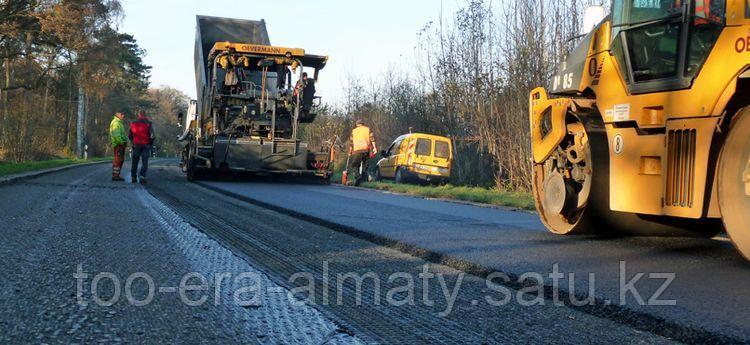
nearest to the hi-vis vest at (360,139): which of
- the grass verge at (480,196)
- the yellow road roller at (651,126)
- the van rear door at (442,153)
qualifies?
the grass verge at (480,196)

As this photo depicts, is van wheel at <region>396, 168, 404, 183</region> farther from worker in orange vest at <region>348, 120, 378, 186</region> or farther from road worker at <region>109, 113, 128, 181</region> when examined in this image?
road worker at <region>109, 113, 128, 181</region>

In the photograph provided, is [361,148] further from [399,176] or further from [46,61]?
[46,61]

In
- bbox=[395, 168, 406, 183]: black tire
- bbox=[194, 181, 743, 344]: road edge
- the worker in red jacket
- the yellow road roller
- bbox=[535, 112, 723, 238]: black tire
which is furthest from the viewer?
bbox=[395, 168, 406, 183]: black tire

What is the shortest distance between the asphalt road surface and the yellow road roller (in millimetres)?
320

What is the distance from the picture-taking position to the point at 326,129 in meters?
29.4

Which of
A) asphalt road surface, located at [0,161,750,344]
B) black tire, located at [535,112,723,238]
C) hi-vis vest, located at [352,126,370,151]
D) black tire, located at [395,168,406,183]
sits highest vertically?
hi-vis vest, located at [352,126,370,151]

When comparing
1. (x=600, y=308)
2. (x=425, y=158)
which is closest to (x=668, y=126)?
(x=600, y=308)

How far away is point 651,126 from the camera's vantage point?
544cm

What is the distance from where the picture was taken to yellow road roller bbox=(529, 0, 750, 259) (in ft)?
15.9

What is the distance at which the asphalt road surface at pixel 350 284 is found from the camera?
3.27m

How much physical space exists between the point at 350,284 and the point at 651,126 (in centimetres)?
258

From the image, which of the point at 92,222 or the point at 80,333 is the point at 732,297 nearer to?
the point at 80,333

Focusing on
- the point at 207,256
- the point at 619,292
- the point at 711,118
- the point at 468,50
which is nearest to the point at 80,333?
the point at 207,256

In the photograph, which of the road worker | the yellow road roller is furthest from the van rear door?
the yellow road roller
